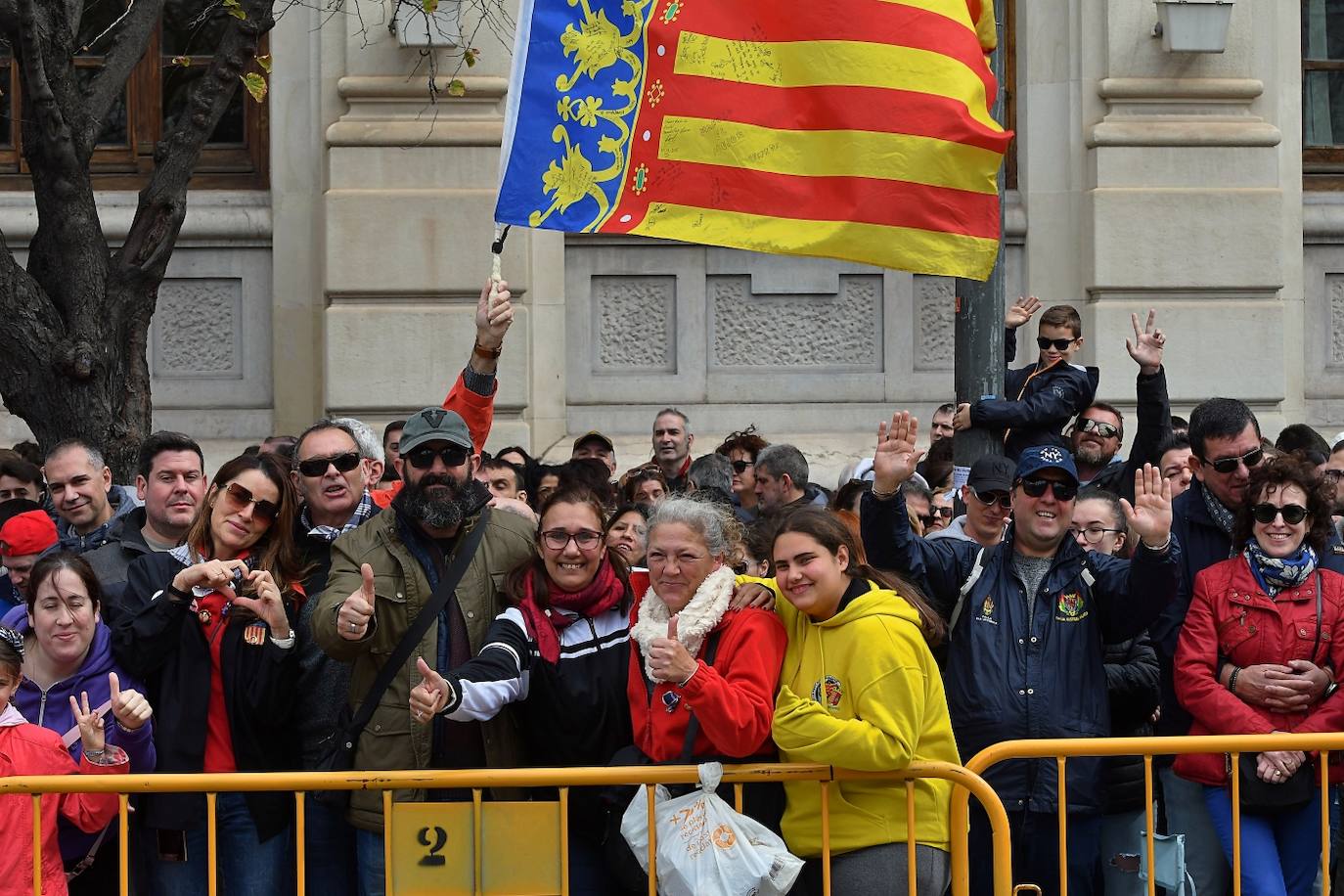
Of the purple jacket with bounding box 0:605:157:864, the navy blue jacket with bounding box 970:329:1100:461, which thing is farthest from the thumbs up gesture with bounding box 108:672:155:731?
the navy blue jacket with bounding box 970:329:1100:461

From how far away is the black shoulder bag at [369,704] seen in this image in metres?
5.35

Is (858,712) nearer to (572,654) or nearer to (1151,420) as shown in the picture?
(572,654)

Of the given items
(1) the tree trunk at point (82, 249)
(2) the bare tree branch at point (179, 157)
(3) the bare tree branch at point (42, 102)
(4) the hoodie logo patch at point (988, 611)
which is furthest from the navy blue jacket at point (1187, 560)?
(3) the bare tree branch at point (42, 102)

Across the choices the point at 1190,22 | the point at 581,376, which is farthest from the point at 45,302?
the point at 1190,22

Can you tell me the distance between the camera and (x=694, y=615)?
512 cm

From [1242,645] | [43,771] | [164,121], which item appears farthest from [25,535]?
[164,121]

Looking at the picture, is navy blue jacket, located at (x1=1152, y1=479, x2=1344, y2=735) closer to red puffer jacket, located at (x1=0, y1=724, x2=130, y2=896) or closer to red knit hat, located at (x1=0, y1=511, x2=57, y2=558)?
→ red puffer jacket, located at (x1=0, y1=724, x2=130, y2=896)

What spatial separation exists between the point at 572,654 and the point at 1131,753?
1.58 m

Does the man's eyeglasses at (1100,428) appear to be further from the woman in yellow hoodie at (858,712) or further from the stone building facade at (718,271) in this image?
the woman in yellow hoodie at (858,712)

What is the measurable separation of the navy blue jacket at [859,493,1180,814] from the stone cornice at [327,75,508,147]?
21.4 feet

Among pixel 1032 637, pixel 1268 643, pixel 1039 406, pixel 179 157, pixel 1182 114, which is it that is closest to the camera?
pixel 1032 637

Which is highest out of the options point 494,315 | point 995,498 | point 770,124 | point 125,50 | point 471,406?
point 125,50

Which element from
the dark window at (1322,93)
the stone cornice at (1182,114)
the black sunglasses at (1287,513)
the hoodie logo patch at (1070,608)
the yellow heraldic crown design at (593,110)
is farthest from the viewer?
the dark window at (1322,93)

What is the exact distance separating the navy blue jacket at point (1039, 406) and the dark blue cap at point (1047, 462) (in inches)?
87.4
